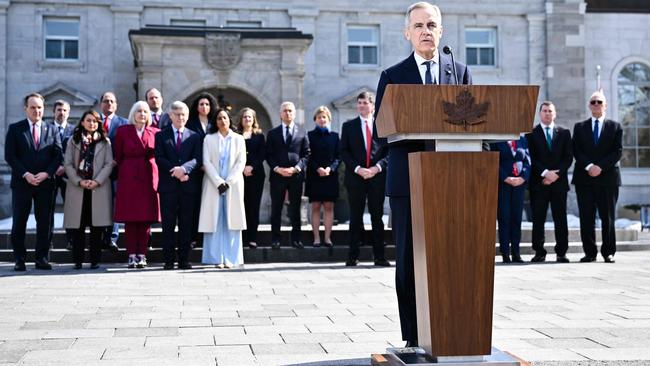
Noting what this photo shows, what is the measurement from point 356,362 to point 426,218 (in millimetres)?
1187

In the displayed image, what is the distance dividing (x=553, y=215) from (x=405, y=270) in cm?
832

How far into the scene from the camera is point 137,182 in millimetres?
11133

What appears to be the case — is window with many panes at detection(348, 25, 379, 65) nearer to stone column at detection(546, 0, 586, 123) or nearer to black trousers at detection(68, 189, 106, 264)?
stone column at detection(546, 0, 586, 123)

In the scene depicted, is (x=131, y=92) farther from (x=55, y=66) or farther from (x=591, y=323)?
(x=591, y=323)

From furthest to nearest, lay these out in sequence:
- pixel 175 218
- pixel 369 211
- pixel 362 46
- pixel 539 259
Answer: pixel 362 46
pixel 539 259
pixel 369 211
pixel 175 218

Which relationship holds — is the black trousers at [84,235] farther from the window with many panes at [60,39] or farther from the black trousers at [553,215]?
the window with many panes at [60,39]

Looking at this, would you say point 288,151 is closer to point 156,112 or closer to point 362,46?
point 156,112

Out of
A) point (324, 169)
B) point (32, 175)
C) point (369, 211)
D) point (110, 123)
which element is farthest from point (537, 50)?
point (32, 175)

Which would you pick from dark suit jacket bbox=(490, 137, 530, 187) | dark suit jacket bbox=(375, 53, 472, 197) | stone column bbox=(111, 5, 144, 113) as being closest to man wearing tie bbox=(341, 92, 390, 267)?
dark suit jacket bbox=(490, 137, 530, 187)

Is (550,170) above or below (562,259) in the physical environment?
above

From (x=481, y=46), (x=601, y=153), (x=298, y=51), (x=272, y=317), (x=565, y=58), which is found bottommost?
(x=272, y=317)

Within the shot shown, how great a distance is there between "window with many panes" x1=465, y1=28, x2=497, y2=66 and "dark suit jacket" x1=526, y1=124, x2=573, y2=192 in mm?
14834

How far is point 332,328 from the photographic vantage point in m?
5.88

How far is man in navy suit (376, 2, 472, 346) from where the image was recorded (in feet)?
14.7
